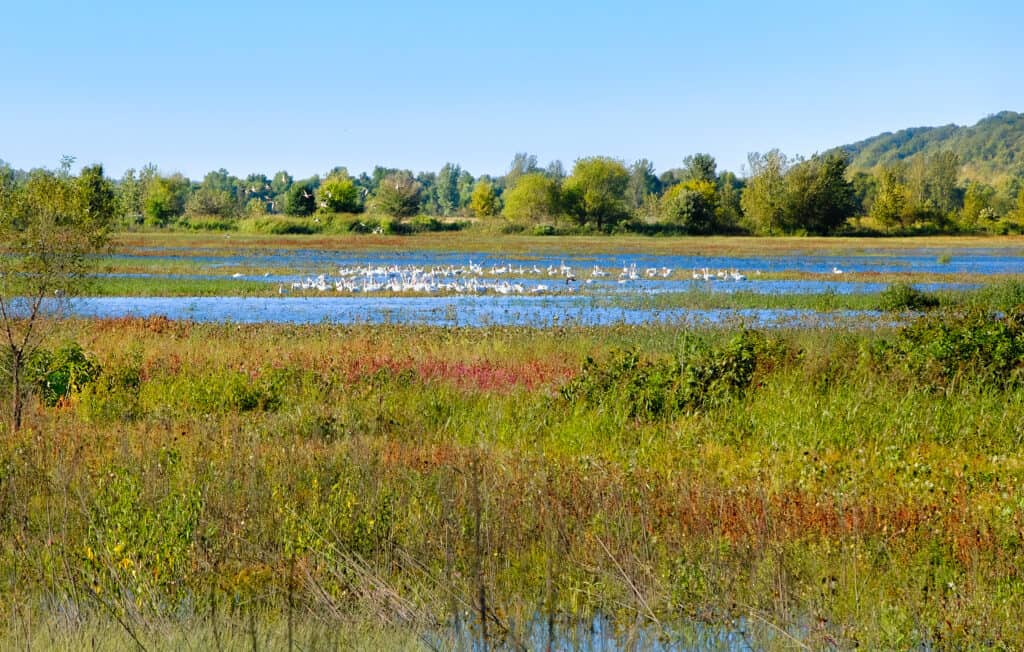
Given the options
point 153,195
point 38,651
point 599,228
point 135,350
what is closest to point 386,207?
point 599,228

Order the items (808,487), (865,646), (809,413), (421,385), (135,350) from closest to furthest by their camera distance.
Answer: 1. (865,646)
2. (808,487)
3. (809,413)
4. (421,385)
5. (135,350)

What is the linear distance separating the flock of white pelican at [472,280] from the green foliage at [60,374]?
859 inches

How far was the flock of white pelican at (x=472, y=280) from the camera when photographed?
3831cm

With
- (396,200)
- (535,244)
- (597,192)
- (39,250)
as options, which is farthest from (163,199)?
(39,250)

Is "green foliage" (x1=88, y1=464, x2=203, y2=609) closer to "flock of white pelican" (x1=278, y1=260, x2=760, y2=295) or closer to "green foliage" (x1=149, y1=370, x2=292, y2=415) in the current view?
"green foliage" (x1=149, y1=370, x2=292, y2=415)

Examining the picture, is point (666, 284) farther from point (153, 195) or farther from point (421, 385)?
point (153, 195)

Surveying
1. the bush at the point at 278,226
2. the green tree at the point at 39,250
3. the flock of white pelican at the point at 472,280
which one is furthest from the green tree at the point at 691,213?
the green tree at the point at 39,250

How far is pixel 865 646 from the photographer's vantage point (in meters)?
6.78

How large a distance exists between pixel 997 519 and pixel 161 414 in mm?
9907

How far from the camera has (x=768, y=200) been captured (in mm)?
110688

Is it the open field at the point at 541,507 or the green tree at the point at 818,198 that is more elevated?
the green tree at the point at 818,198

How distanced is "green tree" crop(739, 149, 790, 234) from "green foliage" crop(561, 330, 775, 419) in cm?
9751

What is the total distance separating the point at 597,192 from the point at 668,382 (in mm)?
108330

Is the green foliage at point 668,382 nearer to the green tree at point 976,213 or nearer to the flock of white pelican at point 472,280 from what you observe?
the flock of white pelican at point 472,280
